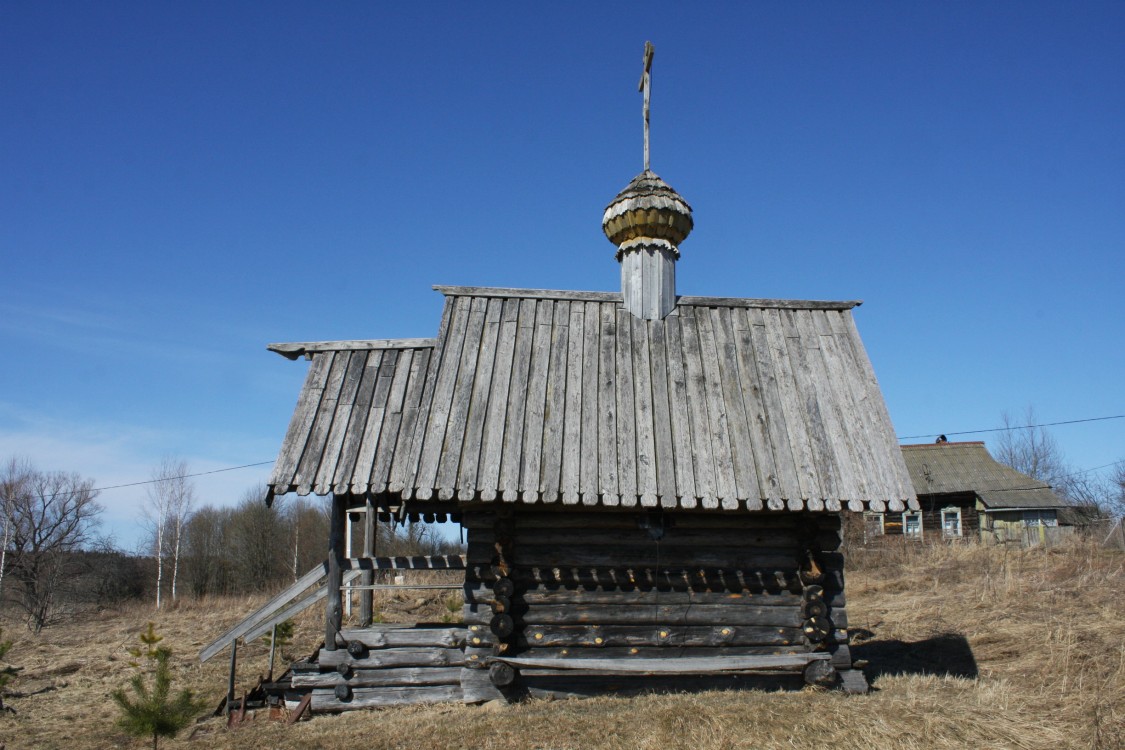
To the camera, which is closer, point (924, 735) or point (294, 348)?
point (924, 735)

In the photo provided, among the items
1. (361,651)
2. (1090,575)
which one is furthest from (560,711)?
(1090,575)

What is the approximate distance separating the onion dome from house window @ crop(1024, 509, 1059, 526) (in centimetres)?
2630

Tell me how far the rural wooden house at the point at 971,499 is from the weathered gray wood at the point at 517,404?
22.5 metres

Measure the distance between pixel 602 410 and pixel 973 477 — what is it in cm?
2752

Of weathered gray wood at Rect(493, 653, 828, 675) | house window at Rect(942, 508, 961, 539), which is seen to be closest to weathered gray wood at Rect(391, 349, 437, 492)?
weathered gray wood at Rect(493, 653, 828, 675)

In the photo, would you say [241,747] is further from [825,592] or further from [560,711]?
[825,592]

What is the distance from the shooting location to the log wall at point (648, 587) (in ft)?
27.1

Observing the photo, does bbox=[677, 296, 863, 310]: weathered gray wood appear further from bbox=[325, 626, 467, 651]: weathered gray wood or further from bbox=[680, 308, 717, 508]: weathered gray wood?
bbox=[325, 626, 467, 651]: weathered gray wood

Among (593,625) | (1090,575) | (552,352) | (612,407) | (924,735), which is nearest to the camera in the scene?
(924,735)

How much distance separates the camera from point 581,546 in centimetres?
848

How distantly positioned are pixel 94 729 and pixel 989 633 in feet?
41.0

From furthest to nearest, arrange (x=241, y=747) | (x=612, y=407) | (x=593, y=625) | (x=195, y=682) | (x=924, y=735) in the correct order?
(x=195, y=682)
(x=612, y=407)
(x=593, y=625)
(x=241, y=747)
(x=924, y=735)

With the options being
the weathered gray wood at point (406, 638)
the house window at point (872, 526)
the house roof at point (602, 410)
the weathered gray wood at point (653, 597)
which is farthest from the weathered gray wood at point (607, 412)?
the house window at point (872, 526)

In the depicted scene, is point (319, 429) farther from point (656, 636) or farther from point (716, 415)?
point (716, 415)
